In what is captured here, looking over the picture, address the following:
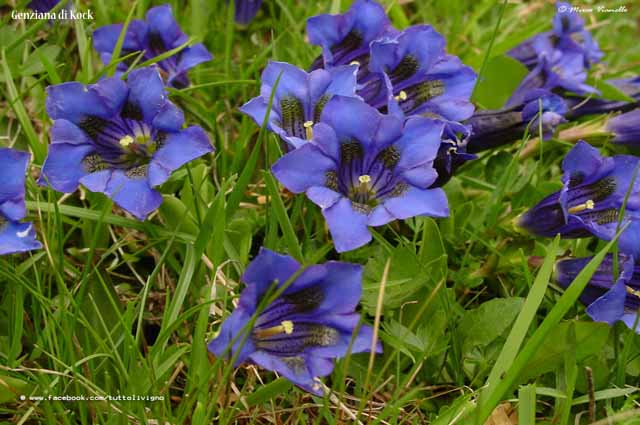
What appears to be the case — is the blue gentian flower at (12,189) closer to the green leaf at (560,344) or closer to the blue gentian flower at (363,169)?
the blue gentian flower at (363,169)

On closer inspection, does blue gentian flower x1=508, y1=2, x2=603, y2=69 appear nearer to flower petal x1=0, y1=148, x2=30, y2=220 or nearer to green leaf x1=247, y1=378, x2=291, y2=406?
green leaf x1=247, y1=378, x2=291, y2=406

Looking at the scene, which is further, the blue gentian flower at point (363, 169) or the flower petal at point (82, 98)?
the flower petal at point (82, 98)

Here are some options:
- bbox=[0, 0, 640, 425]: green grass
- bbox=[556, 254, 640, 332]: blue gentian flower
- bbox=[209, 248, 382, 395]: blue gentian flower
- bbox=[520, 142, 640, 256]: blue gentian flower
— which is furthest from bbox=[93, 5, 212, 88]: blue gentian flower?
bbox=[556, 254, 640, 332]: blue gentian flower

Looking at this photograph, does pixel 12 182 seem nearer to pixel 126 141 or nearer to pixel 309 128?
pixel 126 141

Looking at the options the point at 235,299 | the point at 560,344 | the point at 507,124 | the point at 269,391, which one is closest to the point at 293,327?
the point at 269,391

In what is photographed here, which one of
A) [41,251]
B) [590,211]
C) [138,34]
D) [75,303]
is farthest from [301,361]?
[138,34]

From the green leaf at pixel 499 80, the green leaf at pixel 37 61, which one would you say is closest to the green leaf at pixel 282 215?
the green leaf at pixel 37 61
